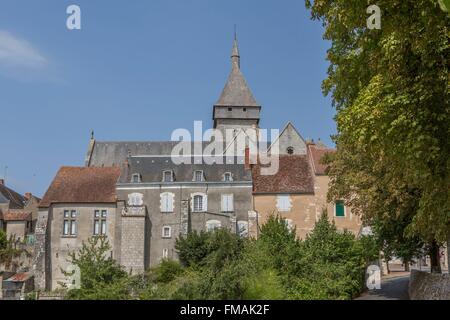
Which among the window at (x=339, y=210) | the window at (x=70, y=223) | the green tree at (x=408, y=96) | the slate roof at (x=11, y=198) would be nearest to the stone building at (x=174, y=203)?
the window at (x=70, y=223)

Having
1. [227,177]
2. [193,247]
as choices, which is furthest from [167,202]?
[193,247]

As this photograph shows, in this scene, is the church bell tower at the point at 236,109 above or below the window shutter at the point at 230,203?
above

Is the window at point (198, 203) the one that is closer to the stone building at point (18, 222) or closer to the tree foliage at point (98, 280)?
the stone building at point (18, 222)

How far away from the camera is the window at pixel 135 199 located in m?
43.2

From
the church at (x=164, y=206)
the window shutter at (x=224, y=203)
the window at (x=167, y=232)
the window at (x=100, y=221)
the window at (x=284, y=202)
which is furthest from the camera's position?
the window at (x=284, y=202)

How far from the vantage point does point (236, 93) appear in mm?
70312

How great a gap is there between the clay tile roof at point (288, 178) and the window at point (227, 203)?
195 cm

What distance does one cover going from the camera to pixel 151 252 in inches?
1657

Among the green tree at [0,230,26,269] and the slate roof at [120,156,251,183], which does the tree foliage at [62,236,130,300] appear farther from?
the green tree at [0,230,26,269]

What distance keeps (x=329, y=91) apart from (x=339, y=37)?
224 centimetres

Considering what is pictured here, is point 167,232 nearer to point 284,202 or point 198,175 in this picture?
point 198,175

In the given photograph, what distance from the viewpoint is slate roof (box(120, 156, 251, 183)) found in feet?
144

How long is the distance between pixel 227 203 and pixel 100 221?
31.7 ft
